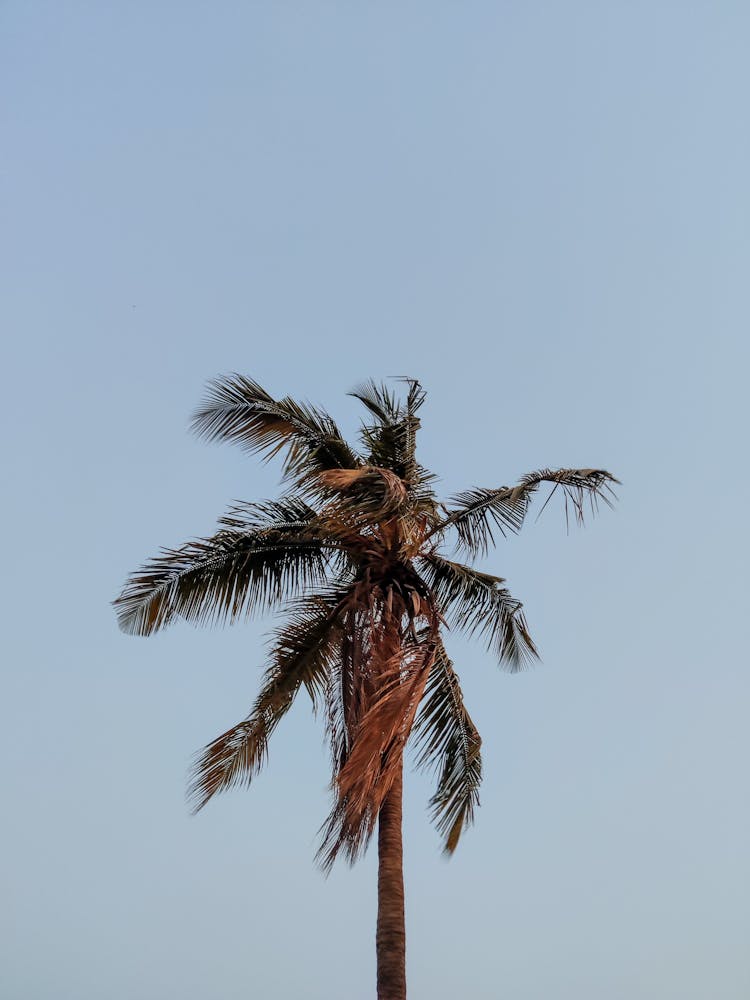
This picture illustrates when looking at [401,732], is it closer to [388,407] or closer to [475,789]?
[475,789]

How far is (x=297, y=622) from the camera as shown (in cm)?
1628

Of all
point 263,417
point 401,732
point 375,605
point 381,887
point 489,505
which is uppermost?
point 263,417

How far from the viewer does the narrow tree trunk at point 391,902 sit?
14094 millimetres

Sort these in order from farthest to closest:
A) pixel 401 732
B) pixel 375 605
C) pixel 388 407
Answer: pixel 388 407, pixel 375 605, pixel 401 732

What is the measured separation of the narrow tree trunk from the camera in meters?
14.1

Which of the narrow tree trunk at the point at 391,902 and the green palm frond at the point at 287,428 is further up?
the green palm frond at the point at 287,428

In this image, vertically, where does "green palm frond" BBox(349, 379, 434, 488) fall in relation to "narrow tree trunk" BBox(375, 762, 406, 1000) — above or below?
above

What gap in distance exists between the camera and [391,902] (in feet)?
47.6

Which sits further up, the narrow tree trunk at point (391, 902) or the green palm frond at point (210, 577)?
the green palm frond at point (210, 577)

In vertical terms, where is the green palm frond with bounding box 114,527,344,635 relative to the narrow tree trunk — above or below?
above

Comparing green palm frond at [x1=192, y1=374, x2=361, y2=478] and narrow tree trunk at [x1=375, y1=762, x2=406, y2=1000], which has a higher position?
green palm frond at [x1=192, y1=374, x2=361, y2=478]

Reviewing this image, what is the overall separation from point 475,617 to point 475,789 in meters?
2.23

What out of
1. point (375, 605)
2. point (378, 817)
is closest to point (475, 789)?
point (378, 817)

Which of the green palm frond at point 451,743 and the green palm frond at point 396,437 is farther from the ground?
the green palm frond at point 396,437
